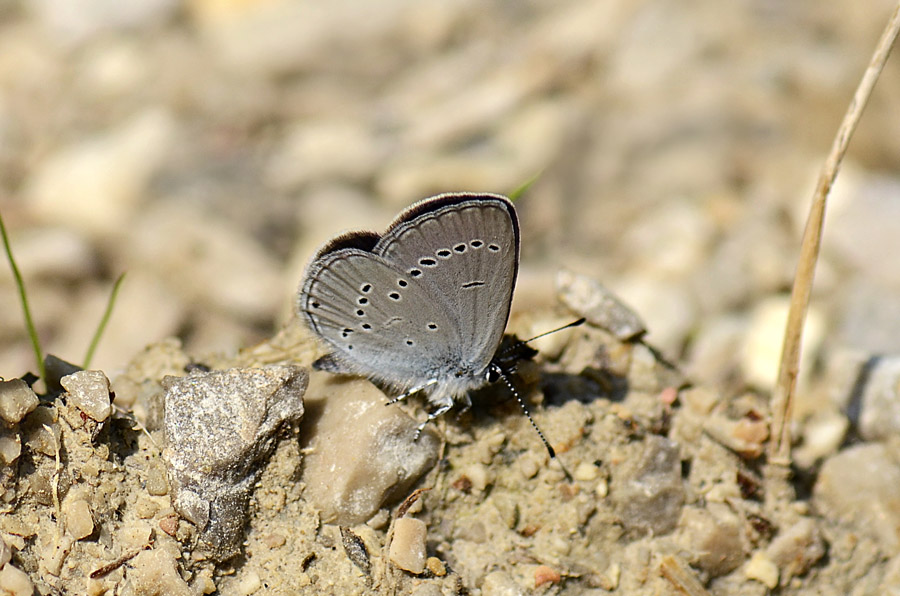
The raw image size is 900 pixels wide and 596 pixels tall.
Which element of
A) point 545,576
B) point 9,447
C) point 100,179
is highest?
point 9,447

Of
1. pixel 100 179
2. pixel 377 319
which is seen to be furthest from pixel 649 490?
pixel 100 179

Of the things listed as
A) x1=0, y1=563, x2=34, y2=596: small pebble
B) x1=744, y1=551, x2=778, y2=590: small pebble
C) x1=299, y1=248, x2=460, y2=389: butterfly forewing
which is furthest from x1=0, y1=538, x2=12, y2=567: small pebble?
x1=744, y1=551, x2=778, y2=590: small pebble

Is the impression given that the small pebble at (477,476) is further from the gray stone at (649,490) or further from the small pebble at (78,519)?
the small pebble at (78,519)

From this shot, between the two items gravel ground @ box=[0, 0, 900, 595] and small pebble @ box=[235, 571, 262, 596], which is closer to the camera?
small pebble @ box=[235, 571, 262, 596]

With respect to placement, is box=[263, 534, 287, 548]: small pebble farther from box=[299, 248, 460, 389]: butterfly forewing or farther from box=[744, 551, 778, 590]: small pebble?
box=[744, 551, 778, 590]: small pebble

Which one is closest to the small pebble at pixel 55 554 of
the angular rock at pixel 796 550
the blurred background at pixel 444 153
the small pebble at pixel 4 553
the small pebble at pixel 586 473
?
the small pebble at pixel 4 553

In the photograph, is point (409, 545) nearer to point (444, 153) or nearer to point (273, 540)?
point (273, 540)

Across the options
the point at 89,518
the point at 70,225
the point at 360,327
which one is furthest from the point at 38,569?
the point at 70,225
